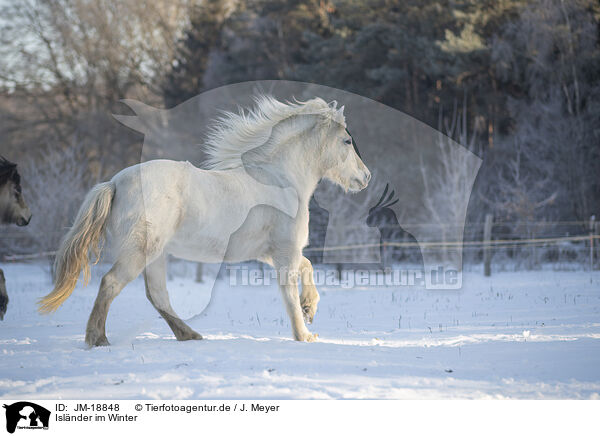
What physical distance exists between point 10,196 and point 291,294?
442 cm

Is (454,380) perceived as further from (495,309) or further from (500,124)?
(500,124)

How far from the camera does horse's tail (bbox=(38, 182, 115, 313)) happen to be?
4793mm

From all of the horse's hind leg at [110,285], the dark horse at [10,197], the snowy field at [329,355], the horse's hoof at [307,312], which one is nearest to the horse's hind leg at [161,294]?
the snowy field at [329,355]

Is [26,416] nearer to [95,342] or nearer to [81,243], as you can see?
[95,342]

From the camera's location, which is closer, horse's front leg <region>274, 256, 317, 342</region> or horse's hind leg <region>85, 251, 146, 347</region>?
horse's hind leg <region>85, 251, 146, 347</region>

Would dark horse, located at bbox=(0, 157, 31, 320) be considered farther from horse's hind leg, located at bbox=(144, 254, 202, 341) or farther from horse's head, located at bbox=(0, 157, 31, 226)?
horse's hind leg, located at bbox=(144, 254, 202, 341)

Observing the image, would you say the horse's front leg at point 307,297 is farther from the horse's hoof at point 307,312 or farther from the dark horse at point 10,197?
the dark horse at point 10,197

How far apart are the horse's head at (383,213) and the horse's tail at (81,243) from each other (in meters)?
13.4

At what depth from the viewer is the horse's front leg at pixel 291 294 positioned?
5230mm

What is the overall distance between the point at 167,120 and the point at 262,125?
18460mm

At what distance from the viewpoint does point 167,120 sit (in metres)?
23.3

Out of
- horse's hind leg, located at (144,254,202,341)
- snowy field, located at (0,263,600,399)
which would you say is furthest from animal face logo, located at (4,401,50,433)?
horse's hind leg, located at (144,254,202,341)

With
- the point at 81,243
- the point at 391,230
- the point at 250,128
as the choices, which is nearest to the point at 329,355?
the point at 81,243

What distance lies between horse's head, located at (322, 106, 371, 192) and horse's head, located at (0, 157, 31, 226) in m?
4.15
